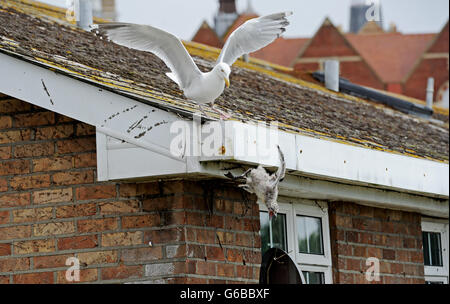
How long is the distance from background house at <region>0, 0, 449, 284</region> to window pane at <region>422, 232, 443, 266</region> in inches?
53.1

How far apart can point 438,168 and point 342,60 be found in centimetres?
4789

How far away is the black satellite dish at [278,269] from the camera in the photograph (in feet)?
23.8

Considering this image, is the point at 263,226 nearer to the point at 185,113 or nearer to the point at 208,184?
the point at 208,184

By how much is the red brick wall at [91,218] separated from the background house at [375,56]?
146ft

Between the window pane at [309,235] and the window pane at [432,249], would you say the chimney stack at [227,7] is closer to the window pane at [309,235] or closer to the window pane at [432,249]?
the window pane at [432,249]

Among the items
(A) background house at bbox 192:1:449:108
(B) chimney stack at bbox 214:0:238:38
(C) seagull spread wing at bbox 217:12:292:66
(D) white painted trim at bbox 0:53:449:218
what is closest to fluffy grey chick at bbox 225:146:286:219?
(D) white painted trim at bbox 0:53:449:218

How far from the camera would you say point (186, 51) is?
6.58 metres

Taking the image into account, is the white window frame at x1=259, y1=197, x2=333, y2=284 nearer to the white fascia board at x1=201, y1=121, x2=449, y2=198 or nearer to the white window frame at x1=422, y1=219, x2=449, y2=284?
the white fascia board at x1=201, y1=121, x2=449, y2=198

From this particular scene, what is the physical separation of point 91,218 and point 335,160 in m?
1.67

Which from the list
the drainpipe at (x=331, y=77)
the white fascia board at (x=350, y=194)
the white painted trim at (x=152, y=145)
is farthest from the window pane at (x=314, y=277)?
the drainpipe at (x=331, y=77)

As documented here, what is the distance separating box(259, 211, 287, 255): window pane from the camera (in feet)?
25.7

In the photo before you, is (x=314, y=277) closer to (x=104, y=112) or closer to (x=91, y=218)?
(x=91, y=218)

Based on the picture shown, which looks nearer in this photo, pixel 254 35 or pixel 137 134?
pixel 137 134

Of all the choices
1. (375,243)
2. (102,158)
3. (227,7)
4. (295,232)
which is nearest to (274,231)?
(295,232)
